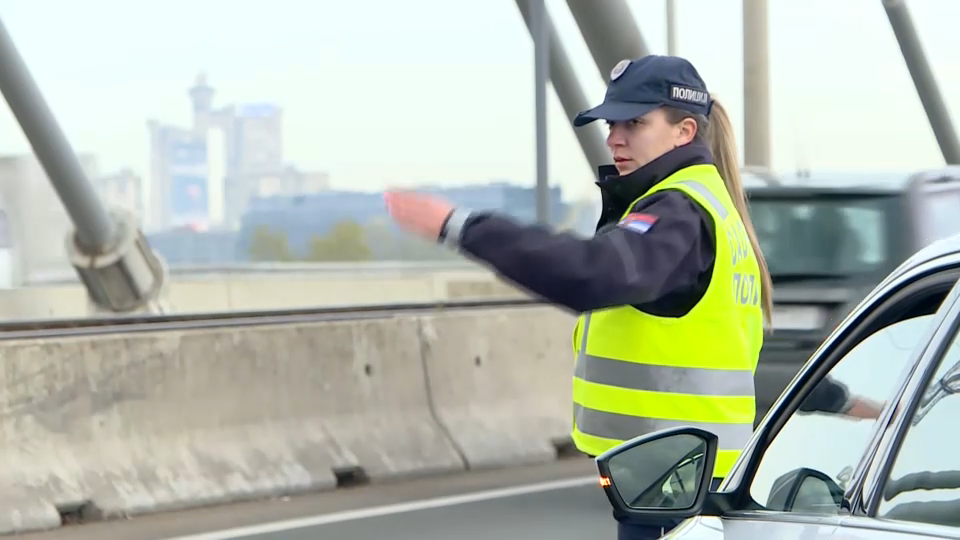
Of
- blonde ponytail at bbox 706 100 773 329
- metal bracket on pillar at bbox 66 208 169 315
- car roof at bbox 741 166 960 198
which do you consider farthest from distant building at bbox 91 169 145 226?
blonde ponytail at bbox 706 100 773 329

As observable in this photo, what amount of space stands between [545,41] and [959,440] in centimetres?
1087

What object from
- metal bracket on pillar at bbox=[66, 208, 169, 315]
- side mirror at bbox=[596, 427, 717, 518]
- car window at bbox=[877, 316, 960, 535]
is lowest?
metal bracket on pillar at bbox=[66, 208, 169, 315]

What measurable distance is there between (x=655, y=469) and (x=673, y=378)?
0.53 meters

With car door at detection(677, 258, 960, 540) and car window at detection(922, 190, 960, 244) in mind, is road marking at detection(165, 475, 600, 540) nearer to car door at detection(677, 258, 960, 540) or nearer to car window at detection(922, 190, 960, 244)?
car window at detection(922, 190, 960, 244)

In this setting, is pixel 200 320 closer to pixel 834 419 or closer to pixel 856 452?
pixel 834 419

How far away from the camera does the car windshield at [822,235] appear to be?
8.23 m

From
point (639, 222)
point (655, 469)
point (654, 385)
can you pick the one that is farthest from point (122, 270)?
point (655, 469)

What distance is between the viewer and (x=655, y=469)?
296cm

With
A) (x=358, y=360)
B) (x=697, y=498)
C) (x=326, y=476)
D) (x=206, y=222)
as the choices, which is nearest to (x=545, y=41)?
(x=358, y=360)

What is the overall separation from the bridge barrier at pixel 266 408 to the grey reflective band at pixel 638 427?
16.6 ft

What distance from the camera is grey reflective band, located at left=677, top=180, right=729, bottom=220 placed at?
3.45m

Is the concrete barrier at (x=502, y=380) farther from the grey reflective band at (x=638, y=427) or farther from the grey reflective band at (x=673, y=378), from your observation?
the grey reflective band at (x=673, y=378)

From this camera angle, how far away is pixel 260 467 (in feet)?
29.7

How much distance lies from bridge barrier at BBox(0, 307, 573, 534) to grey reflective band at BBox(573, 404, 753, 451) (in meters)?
5.06
